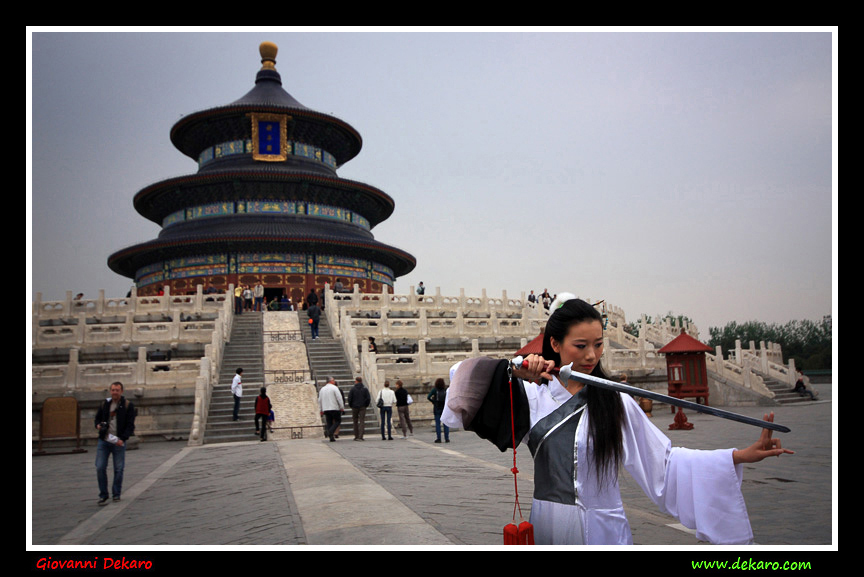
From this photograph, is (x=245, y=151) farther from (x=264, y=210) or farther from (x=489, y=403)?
(x=489, y=403)

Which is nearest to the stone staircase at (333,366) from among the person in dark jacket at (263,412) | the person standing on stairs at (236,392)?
the person in dark jacket at (263,412)

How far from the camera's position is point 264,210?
3688 cm

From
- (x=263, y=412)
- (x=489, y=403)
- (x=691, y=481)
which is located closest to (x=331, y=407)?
(x=263, y=412)

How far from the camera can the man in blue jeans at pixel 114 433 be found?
7.73 meters

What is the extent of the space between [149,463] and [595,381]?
34.7ft

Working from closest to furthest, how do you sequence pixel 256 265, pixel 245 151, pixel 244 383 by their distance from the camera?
pixel 244 383, pixel 256 265, pixel 245 151

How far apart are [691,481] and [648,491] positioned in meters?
0.18

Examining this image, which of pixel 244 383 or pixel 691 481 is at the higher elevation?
pixel 691 481

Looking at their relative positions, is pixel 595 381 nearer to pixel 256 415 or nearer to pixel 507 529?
pixel 507 529

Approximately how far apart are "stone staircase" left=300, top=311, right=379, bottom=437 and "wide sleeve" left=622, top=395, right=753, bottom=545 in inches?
499

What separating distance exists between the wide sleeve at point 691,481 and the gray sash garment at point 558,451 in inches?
8.2
